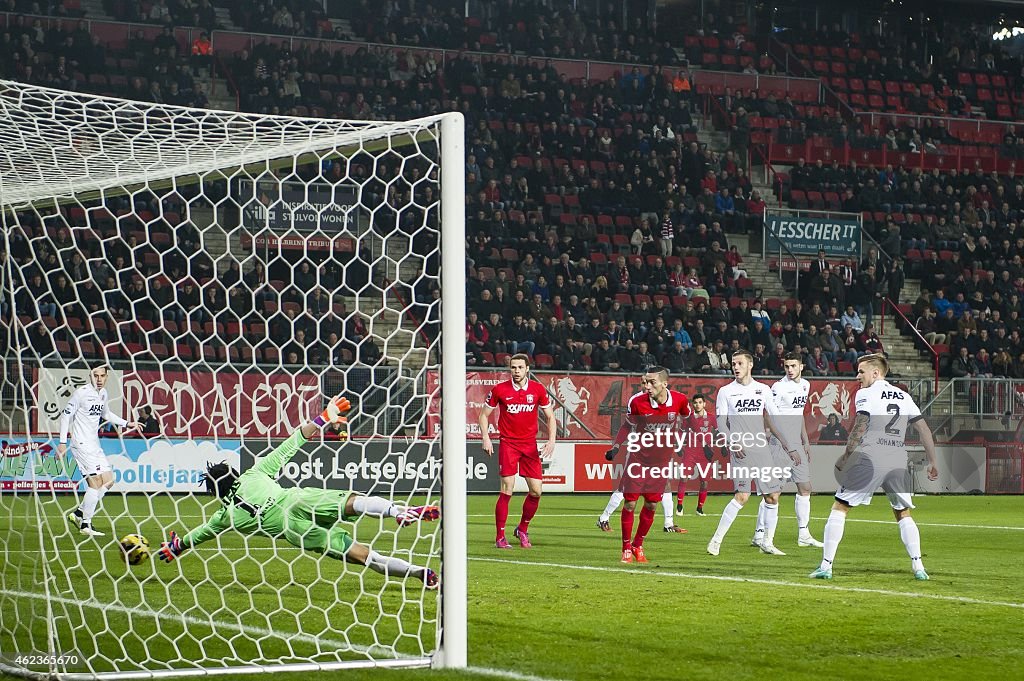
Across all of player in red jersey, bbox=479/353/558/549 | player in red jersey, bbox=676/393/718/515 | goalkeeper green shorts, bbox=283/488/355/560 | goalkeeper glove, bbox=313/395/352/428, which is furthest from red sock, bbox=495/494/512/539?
player in red jersey, bbox=676/393/718/515

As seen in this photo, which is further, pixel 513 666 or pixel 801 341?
pixel 801 341

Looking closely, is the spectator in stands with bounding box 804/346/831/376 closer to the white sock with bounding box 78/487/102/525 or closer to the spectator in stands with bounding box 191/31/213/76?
the spectator in stands with bounding box 191/31/213/76

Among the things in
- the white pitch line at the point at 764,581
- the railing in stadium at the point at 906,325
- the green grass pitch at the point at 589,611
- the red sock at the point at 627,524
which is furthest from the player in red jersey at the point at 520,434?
the railing in stadium at the point at 906,325

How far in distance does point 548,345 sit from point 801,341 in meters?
5.33

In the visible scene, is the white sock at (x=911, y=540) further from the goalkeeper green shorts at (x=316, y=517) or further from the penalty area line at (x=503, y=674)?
the penalty area line at (x=503, y=674)

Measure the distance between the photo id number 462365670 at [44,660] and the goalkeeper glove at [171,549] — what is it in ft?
5.60

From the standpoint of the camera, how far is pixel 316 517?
26.1 feet

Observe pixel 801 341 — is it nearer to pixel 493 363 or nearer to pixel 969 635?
pixel 493 363

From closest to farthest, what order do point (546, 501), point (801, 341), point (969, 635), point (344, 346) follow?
point (969, 635) → point (344, 346) → point (546, 501) → point (801, 341)

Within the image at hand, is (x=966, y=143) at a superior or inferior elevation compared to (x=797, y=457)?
superior

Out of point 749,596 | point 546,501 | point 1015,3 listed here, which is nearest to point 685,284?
point 546,501

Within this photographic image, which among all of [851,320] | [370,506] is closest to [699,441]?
[851,320]

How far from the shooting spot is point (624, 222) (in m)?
27.0

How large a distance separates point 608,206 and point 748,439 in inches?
571
